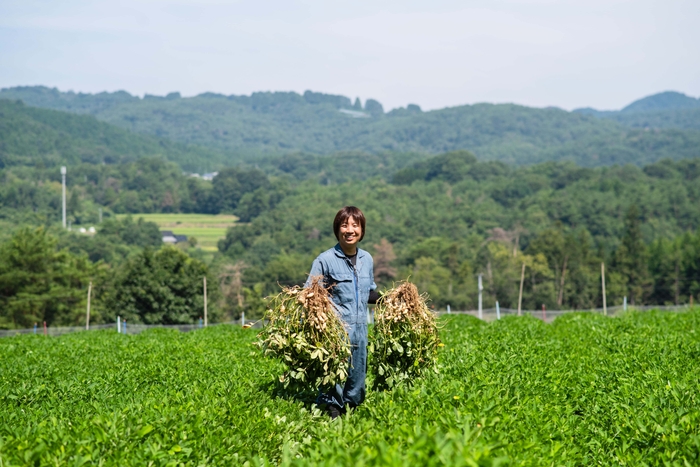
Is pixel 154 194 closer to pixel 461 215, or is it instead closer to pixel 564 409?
pixel 461 215

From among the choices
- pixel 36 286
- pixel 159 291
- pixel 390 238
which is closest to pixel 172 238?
pixel 390 238

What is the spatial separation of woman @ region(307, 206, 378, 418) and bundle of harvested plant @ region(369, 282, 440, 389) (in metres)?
0.22

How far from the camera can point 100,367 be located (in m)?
11.0

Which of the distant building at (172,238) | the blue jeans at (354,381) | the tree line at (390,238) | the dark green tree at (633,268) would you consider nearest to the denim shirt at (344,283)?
the blue jeans at (354,381)

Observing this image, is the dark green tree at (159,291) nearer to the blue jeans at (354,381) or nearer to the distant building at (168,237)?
the blue jeans at (354,381)

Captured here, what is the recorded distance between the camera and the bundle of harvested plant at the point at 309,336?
264 inches

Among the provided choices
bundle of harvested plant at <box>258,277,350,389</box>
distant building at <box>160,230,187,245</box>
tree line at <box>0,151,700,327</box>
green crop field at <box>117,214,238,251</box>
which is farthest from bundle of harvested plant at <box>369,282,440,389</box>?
distant building at <box>160,230,187,245</box>

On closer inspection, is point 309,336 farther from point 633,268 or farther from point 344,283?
point 633,268

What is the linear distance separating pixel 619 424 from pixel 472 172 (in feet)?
478

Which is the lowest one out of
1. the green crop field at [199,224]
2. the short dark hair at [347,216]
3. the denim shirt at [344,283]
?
the green crop field at [199,224]

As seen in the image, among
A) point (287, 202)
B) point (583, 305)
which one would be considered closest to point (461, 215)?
point (287, 202)

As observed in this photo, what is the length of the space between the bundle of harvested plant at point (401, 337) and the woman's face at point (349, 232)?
57 centimetres

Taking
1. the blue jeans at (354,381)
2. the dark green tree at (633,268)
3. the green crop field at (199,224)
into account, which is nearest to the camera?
the blue jeans at (354,381)

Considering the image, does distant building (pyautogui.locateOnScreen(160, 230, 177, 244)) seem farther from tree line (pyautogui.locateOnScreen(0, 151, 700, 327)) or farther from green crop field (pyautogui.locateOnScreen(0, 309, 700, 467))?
green crop field (pyautogui.locateOnScreen(0, 309, 700, 467))
